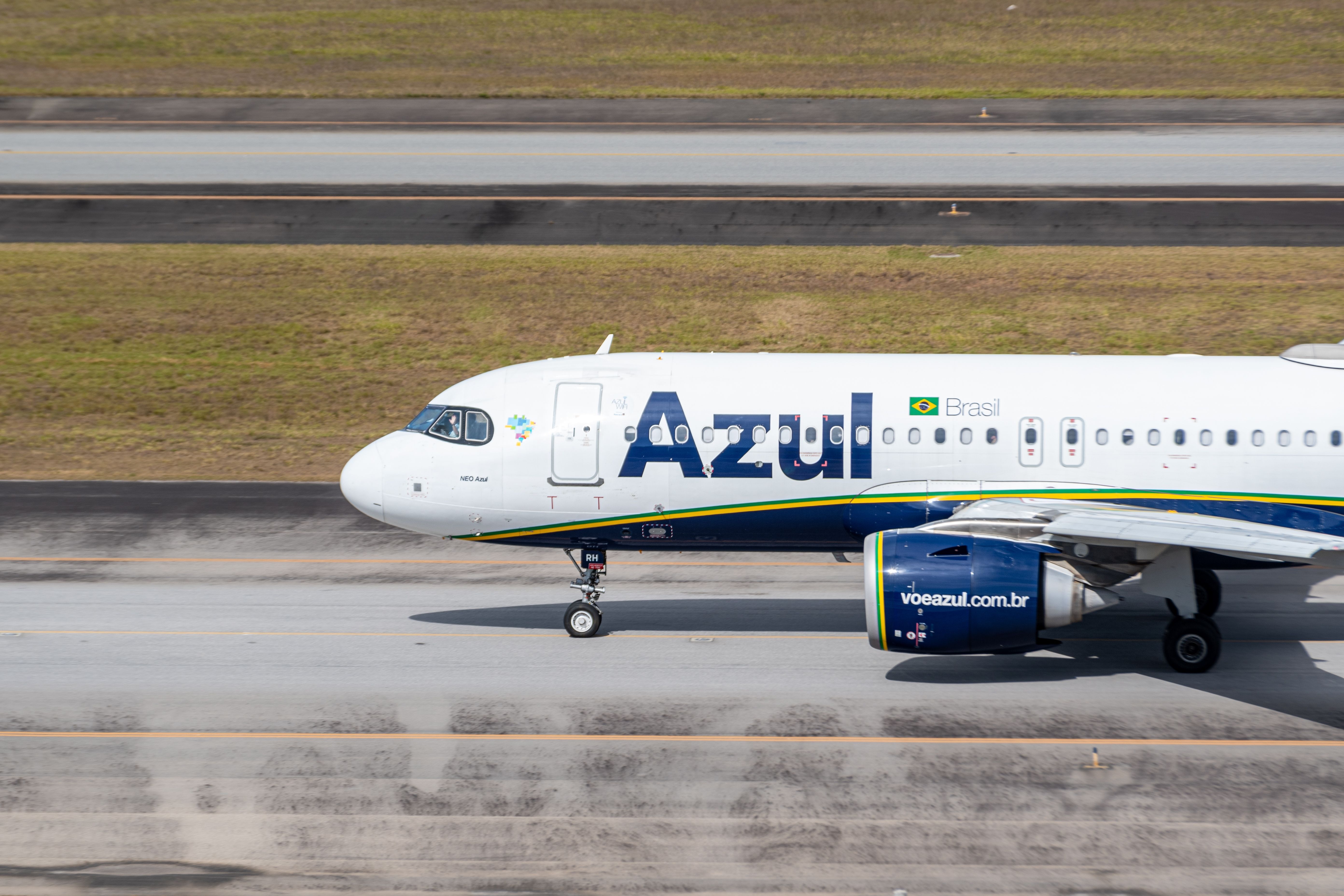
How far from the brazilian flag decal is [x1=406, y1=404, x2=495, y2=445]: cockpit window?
22.5 ft

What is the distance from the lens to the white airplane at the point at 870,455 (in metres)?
19.9

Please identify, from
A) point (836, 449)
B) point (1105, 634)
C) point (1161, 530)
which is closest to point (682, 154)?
point (836, 449)

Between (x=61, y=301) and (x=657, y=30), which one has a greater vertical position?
(x=657, y=30)

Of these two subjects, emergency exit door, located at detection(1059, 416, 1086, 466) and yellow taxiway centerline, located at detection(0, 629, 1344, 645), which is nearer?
emergency exit door, located at detection(1059, 416, 1086, 466)

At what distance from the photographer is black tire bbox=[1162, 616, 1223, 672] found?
760 inches

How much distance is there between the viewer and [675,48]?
60.4 meters

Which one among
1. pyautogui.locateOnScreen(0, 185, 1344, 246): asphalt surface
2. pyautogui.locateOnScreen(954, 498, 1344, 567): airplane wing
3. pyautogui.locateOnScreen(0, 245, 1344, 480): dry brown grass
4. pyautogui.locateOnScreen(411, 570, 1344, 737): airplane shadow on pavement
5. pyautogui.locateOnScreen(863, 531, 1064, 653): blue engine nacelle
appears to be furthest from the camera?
pyautogui.locateOnScreen(0, 185, 1344, 246): asphalt surface

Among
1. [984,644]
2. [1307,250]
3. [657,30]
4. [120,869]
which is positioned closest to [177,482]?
[120,869]

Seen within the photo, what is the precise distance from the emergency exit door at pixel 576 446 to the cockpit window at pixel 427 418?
6.76ft

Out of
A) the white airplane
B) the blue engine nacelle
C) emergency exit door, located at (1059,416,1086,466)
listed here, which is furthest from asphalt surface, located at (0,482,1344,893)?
emergency exit door, located at (1059,416,1086,466)

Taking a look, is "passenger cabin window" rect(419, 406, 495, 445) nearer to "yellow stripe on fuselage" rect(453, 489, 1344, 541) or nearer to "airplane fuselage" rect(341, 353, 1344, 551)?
"airplane fuselage" rect(341, 353, 1344, 551)

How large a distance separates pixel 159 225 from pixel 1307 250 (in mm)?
38020

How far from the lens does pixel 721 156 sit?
4725 cm

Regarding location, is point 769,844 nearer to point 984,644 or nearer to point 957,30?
point 984,644
